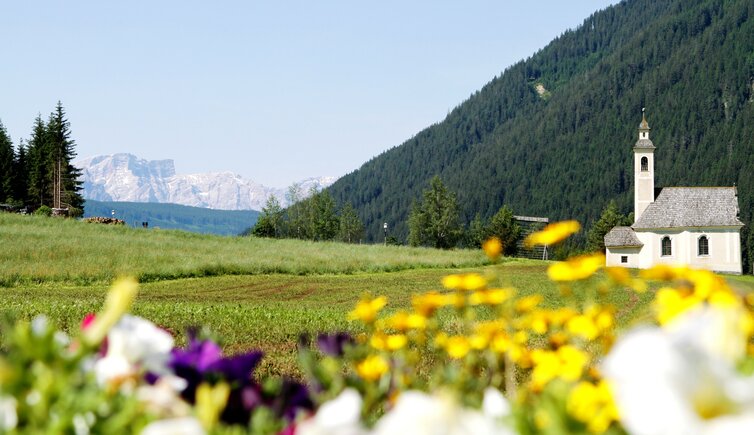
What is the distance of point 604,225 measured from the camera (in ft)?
280

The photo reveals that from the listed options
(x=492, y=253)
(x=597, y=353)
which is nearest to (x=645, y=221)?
(x=597, y=353)

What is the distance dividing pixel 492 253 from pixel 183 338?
7071 millimetres

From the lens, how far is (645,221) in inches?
2304

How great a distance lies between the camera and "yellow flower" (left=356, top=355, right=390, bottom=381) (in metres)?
2.03

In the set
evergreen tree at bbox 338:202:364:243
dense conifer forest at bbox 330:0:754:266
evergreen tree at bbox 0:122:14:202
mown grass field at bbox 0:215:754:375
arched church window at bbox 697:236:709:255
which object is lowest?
mown grass field at bbox 0:215:754:375

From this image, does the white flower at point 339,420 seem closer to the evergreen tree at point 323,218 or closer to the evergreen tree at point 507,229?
the evergreen tree at point 507,229

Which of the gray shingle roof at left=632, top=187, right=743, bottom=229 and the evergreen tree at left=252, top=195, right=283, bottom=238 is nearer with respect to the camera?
the gray shingle roof at left=632, top=187, right=743, bottom=229

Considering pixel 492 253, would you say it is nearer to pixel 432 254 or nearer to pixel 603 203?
pixel 432 254

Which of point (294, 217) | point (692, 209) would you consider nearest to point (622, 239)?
point (692, 209)

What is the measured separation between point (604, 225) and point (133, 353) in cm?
8741

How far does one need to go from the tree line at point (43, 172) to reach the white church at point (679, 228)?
43867 millimetres

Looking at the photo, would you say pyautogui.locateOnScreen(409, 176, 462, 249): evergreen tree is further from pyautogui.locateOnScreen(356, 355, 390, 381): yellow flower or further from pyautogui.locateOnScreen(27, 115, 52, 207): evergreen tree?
pyautogui.locateOnScreen(356, 355, 390, 381): yellow flower

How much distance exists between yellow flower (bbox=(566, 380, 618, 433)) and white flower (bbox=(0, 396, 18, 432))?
38.8 inches

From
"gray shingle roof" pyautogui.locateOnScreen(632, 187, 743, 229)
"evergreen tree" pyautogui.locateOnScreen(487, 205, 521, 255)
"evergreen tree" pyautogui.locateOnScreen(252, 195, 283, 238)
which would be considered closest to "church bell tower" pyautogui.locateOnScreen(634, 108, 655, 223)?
"gray shingle roof" pyautogui.locateOnScreen(632, 187, 743, 229)
